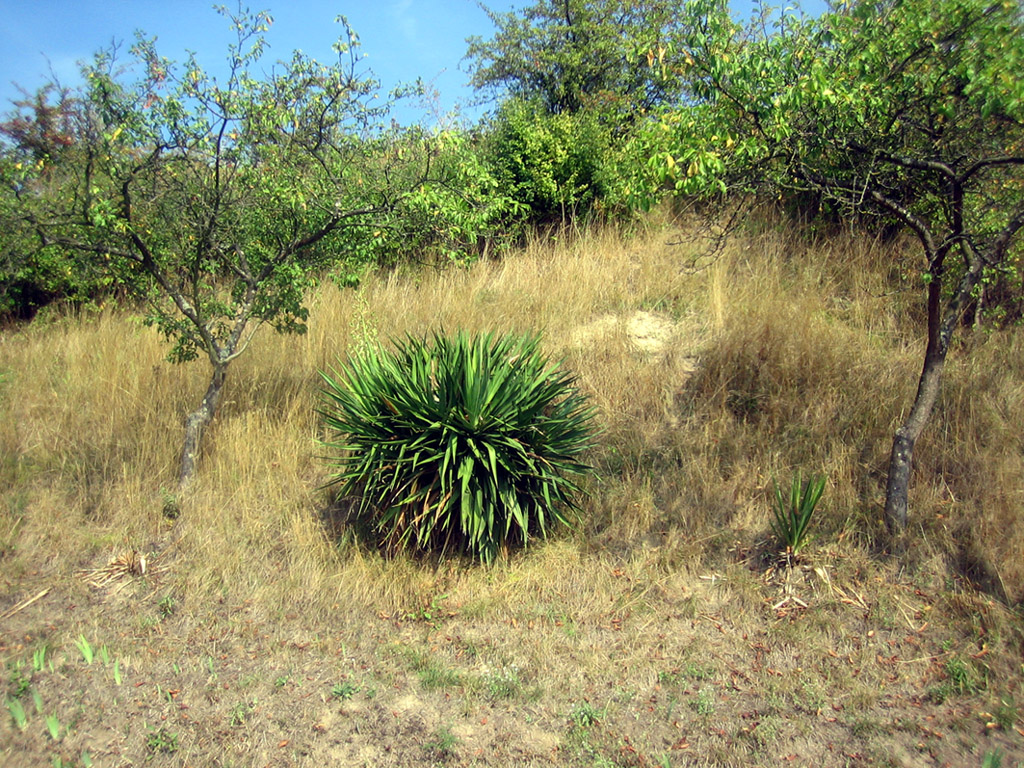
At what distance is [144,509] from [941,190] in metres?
7.66

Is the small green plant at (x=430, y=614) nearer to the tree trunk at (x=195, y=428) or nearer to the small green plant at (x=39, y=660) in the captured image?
the small green plant at (x=39, y=660)

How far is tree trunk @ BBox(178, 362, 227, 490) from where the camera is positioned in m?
7.57

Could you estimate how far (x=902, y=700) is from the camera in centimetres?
496

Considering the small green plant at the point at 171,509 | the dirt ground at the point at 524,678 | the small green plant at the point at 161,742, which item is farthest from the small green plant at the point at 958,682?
the small green plant at the point at 171,509

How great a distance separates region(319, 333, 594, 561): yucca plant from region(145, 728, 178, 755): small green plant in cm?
212

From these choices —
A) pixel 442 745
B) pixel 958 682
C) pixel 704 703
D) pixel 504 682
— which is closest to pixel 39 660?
pixel 442 745

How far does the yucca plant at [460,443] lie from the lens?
243 inches

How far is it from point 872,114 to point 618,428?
363 centimetres

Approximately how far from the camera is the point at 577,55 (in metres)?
14.0

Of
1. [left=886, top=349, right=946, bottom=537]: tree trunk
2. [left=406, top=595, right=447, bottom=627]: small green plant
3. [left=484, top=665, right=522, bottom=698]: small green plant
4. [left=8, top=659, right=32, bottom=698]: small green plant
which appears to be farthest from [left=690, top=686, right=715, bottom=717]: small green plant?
[left=8, top=659, right=32, bottom=698]: small green plant

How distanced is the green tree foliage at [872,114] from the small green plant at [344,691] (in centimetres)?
401

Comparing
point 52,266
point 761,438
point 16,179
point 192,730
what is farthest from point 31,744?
point 52,266

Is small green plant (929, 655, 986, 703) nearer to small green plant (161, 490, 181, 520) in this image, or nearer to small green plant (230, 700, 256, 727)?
small green plant (230, 700, 256, 727)

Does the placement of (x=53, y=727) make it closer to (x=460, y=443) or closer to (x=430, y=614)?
(x=430, y=614)
